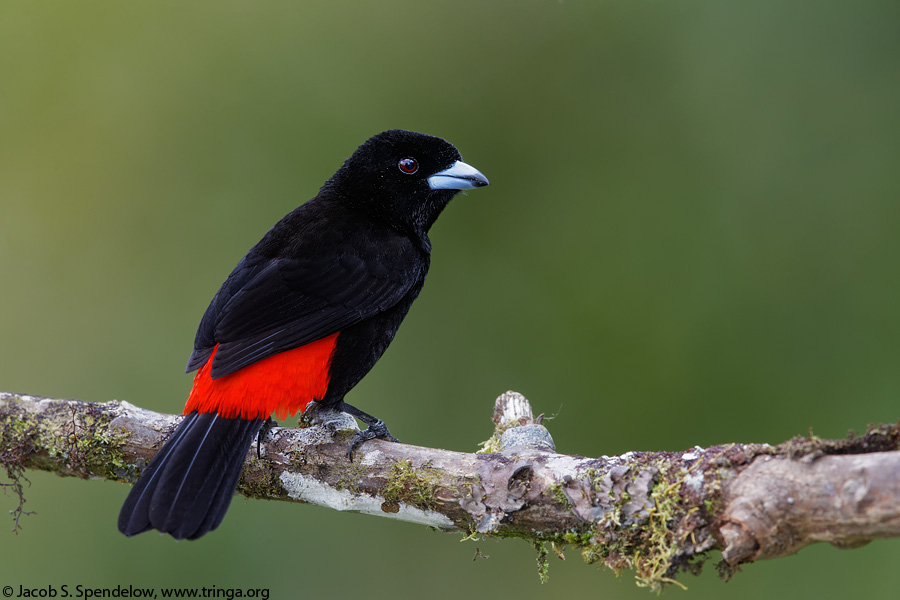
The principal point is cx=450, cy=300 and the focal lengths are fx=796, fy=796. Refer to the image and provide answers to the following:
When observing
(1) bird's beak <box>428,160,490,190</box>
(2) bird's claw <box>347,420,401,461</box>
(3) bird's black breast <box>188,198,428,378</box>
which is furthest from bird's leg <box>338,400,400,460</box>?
(1) bird's beak <box>428,160,490,190</box>

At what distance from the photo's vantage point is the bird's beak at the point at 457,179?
383cm

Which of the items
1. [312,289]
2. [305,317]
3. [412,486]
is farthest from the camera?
[312,289]

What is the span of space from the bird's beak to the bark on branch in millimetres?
1100

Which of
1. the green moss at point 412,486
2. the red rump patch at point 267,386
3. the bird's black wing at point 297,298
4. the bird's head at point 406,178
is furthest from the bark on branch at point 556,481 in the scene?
the bird's head at point 406,178

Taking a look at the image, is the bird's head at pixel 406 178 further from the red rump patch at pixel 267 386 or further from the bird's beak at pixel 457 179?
the red rump patch at pixel 267 386

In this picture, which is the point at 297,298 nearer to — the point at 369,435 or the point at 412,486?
the point at 369,435

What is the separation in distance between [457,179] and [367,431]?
4.75 feet

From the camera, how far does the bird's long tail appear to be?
8.37 ft

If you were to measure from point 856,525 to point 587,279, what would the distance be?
3.31 metres

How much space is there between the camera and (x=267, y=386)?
117 inches

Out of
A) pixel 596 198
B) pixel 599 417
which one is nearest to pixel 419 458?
pixel 599 417

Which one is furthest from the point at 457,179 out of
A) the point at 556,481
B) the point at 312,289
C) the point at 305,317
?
the point at 556,481

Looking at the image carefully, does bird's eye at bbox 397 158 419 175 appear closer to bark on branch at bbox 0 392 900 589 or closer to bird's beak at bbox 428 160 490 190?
bird's beak at bbox 428 160 490 190

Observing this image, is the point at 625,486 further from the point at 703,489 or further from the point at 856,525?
the point at 856,525
